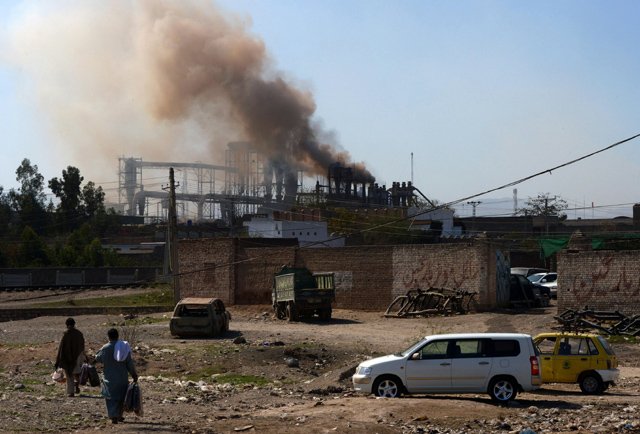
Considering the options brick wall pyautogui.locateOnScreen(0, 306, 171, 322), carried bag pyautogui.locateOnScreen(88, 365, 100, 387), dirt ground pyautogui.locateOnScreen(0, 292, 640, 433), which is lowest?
dirt ground pyautogui.locateOnScreen(0, 292, 640, 433)

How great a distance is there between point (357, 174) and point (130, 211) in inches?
1511

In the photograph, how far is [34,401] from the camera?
61.8 feet

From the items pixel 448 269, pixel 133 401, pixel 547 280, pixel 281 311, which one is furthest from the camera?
pixel 547 280

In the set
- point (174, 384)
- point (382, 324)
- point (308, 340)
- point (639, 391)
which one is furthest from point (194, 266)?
point (639, 391)

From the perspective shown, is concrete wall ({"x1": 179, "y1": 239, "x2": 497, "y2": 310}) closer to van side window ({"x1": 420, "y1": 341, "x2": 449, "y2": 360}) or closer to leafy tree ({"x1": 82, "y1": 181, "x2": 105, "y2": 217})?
van side window ({"x1": 420, "y1": 341, "x2": 449, "y2": 360})

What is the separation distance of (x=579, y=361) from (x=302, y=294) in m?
22.2

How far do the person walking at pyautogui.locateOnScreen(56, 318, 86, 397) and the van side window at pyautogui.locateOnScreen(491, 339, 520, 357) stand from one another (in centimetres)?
835

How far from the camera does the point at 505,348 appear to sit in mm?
19312

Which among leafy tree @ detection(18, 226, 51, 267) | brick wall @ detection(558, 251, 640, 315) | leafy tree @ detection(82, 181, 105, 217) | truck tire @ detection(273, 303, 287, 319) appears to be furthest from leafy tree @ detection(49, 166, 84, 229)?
brick wall @ detection(558, 251, 640, 315)

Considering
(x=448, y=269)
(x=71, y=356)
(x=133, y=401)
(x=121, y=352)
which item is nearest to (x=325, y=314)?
(x=448, y=269)

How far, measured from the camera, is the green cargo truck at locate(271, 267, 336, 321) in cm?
4259

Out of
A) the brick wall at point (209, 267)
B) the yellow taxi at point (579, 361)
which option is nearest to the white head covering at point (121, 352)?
the yellow taxi at point (579, 361)

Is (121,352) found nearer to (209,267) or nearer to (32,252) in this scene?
(209,267)

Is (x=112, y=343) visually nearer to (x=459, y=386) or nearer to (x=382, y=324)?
(x=459, y=386)
